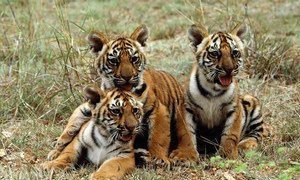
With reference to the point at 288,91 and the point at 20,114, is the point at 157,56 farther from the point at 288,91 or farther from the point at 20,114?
the point at 20,114

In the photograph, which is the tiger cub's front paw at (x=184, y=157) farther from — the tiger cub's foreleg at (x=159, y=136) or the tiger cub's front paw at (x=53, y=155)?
the tiger cub's front paw at (x=53, y=155)

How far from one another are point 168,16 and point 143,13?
0.54m

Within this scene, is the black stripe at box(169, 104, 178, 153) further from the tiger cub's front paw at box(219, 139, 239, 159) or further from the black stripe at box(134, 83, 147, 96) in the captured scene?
the black stripe at box(134, 83, 147, 96)

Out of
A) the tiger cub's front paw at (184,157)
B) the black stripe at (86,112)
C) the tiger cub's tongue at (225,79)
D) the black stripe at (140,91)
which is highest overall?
the tiger cub's tongue at (225,79)

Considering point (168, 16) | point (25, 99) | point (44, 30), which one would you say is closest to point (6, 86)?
point (25, 99)

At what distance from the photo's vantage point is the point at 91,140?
5254 millimetres

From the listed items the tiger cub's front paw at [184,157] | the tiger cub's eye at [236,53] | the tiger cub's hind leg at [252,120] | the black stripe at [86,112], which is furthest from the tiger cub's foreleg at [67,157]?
the tiger cub's hind leg at [252,120]

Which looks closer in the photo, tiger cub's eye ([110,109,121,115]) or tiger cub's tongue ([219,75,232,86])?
tiger cub's eye ([110,109,121,115])

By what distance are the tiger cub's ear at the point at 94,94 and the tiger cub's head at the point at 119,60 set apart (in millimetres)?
273

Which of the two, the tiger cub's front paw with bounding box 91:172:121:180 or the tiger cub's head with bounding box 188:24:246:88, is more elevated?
the tiger cub's head with bounding box 188:24:246:88

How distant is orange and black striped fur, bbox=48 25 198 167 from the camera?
536cm

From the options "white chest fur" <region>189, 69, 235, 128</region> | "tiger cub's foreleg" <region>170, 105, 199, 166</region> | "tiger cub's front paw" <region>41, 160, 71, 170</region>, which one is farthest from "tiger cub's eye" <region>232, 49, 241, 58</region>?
"tiger cub's front paw" <region>41, 160, 71, 170</region>

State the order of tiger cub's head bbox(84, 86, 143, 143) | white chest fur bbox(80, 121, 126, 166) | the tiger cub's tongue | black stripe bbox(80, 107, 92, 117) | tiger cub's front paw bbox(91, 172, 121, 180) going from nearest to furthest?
tiger cub's front paw bbox(91, 172, 121, 180)
tiger cub's head bbox(84, 86, 143, 143)
white chest fur bbox(80, 121, 126, 166)
the tiger cub's tongue
black stripe bbox(80, 107, 92, 117)

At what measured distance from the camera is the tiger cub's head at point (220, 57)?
206 inches
